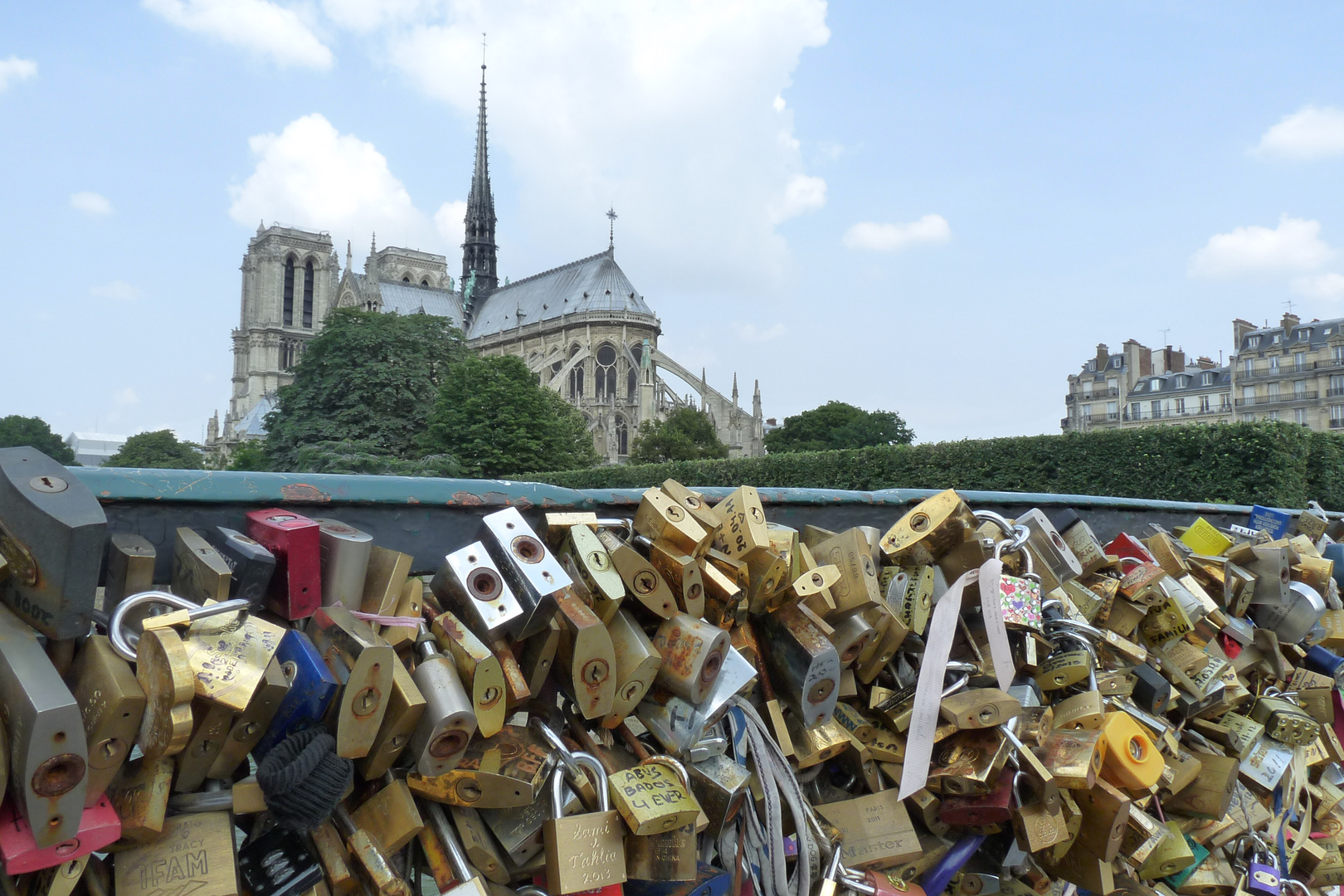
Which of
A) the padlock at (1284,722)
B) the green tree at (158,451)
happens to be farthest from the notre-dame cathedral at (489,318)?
the padlock at (1284,722)

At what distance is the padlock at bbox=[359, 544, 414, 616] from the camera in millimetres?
1363

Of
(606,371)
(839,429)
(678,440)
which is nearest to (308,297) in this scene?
(606,371)

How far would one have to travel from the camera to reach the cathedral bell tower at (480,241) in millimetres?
86062

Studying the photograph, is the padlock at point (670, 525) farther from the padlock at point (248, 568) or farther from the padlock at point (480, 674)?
the padlock at point (248, 568)

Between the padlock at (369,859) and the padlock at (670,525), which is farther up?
the padlock at (670,525)

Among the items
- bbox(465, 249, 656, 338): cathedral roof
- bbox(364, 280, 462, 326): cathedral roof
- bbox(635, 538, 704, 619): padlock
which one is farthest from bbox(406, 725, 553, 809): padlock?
bbox(364, 280, 462, 326): cathedral roof

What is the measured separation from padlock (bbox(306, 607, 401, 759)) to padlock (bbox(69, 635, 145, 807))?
224 mm

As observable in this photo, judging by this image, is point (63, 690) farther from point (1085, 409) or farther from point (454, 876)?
point (1085, 409)

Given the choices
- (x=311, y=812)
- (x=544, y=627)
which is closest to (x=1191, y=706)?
(x=544, y=627)

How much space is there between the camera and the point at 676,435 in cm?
5728

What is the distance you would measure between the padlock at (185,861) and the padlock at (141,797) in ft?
0.06

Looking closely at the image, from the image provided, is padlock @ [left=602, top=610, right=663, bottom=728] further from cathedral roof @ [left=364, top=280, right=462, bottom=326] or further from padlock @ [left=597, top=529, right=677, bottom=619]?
cathedral roof @ [left=364, top=280, right=462, bottom=326]

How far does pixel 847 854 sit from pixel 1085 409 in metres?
77.7

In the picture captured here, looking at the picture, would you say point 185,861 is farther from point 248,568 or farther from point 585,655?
point 585,655
